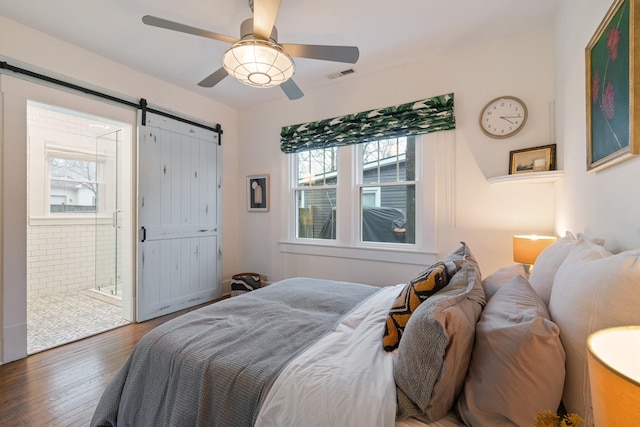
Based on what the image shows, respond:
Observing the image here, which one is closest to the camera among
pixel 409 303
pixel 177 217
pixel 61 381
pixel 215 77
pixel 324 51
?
pixel 409 303

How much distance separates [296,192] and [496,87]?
2484 mm

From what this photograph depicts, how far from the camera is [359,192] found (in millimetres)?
3363

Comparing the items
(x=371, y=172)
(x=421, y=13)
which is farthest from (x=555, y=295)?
(x=371, y=172)

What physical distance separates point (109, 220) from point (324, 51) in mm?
3744

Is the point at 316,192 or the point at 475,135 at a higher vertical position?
the point at 475,135

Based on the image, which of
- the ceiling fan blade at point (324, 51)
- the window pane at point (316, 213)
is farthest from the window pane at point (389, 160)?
the ceiling fan blade at point (324, 51)

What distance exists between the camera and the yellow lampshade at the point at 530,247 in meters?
2.08

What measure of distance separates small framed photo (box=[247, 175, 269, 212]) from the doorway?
1.51 meters

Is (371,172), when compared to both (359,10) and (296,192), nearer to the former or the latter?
(296,192)

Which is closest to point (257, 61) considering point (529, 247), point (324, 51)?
point (324, 51)

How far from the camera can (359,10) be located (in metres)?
2.21

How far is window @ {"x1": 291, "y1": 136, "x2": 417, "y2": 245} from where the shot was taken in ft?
10.3

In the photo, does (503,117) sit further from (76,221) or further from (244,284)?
(76,221)

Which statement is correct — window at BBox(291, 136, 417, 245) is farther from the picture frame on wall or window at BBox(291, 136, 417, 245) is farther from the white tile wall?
the white tile wall
